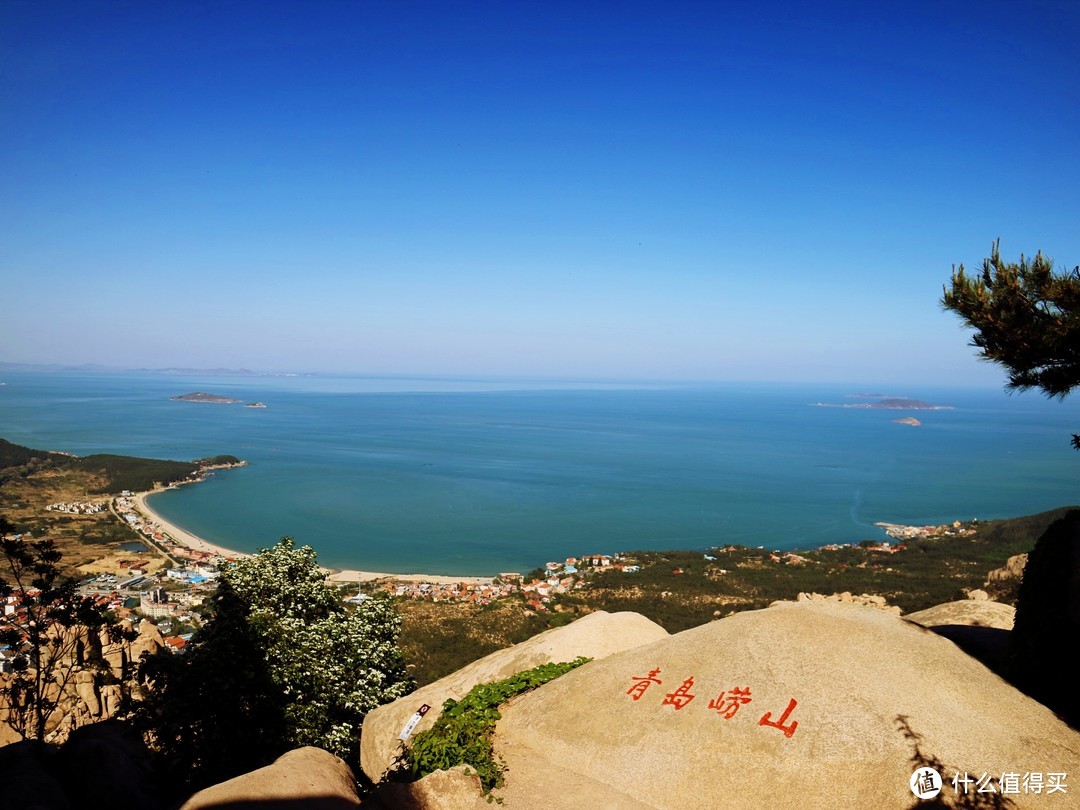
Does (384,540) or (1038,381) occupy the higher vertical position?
(1038,381)

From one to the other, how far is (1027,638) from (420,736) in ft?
27.0

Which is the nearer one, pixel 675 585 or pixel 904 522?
pixel 675 585

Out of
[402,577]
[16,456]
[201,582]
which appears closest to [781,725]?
[402,577]

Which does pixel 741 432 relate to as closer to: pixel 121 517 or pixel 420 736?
pixel 121 517

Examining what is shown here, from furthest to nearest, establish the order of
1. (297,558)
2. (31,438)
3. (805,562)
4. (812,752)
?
(31,438)
(805,562)
(297,558)
(812,752)

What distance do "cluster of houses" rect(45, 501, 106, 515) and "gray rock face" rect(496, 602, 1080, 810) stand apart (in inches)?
2637

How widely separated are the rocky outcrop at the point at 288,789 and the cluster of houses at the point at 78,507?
218 feet

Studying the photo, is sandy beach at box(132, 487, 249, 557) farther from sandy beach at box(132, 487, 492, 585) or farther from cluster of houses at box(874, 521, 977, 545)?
cluster of houses at box(874, 521, 977, 545)

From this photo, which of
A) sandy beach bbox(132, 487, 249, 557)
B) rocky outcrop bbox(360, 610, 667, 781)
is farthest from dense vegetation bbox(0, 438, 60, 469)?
rocky outcrop bbox(360, 610, 667, 781)

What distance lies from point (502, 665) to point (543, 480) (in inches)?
2921

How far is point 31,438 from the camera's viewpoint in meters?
100

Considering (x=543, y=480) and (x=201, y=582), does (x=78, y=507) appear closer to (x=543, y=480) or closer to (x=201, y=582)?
(x=201, y=582)

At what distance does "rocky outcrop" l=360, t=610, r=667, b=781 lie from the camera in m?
9.13

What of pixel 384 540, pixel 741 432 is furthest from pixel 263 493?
pixel 741 432
